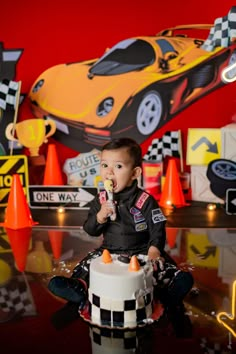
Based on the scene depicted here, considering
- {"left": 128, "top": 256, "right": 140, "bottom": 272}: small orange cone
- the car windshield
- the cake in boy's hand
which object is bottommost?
{"left": 128, "top": 256, "right": 140, "bottom": 272}: small orange cone

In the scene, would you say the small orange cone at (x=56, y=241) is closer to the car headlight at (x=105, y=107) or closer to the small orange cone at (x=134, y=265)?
the small orange cone at (x=134, y=265)

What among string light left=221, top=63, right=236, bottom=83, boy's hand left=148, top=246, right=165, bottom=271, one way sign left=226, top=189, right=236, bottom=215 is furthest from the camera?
string light left=221, top=63, right=236, bottom=83

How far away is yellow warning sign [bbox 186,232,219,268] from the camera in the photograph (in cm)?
203

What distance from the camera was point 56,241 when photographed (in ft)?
7.60

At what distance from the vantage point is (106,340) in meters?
1.45

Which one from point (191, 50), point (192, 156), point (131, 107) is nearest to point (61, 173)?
point (131, 107)

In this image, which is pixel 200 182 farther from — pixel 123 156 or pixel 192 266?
pixel 123 156

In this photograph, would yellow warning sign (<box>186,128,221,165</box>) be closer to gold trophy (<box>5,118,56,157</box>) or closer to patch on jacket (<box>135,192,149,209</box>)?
gold trophy (<box>5,118,56,157</box>)

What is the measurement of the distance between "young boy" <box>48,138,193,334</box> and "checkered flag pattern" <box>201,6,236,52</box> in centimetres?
141

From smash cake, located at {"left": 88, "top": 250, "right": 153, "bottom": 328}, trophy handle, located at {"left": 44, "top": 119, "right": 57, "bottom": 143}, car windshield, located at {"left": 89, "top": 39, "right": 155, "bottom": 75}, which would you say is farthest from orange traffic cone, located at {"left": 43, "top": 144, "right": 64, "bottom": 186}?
smash cake, located at {"left": 88, "top": 250, "right": 153, "bottom": 328}

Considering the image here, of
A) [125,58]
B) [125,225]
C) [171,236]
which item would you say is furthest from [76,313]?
[125,58]

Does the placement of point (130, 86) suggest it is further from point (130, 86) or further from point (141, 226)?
point (141, 226)

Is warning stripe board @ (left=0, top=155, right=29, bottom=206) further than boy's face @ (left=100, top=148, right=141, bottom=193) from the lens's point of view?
Yes

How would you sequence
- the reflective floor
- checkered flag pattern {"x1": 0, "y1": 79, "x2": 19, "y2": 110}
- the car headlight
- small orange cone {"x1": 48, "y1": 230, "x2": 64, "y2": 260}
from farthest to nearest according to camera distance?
the car headlight, checkered flag pattern {"x1": 0, "y1": 79, "x2": 19, "y2": 110}, small orange cone {"x1": 48, "y1": 230, "x2": 64, "y2": 260}, the reflective floor
